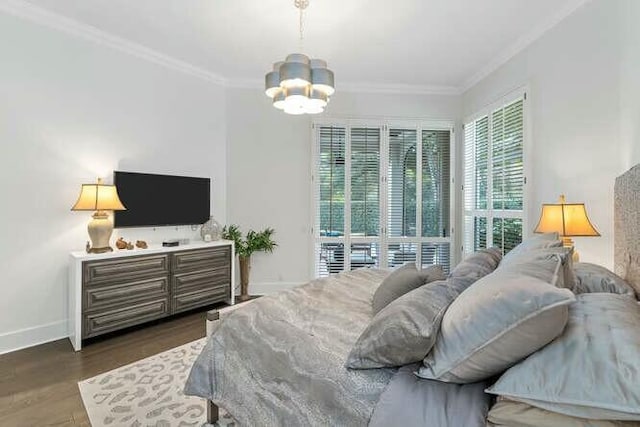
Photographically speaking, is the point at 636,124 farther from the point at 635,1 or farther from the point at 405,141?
the point at 405,141

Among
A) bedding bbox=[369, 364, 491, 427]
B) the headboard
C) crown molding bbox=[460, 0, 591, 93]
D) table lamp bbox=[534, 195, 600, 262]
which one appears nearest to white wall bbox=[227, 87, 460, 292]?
crown molding bbox=[460, 0, 591, 93]

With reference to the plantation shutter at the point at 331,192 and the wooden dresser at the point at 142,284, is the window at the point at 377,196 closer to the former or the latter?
the plantation shutter at the point at 331,192

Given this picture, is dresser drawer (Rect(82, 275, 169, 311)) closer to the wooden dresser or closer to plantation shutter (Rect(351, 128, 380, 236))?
the wooden dresser

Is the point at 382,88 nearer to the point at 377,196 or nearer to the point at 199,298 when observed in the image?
the point at 377,196

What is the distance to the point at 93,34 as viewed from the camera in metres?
3.32

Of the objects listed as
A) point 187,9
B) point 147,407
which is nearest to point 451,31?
point 187,9

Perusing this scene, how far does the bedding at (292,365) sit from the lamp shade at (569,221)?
4.98 feet

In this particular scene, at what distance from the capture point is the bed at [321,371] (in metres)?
1.08

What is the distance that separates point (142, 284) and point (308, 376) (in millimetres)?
2643

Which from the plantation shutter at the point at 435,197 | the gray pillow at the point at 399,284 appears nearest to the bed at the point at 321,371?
the gray pillow at the point at 399,284

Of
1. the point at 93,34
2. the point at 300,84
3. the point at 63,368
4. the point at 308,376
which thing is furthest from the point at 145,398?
the point at 93,34

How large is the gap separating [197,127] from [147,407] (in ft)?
10.7

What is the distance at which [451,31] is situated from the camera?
10.6ft

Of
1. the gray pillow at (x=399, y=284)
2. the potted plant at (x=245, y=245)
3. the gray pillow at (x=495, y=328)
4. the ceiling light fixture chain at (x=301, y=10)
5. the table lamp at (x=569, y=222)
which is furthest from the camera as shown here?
the potted plant at (x=245, y=245)
